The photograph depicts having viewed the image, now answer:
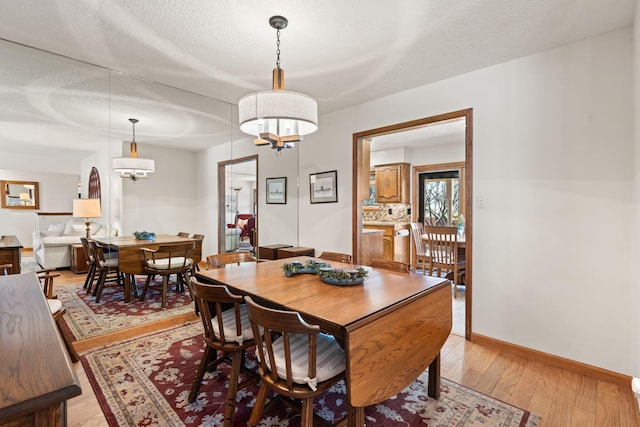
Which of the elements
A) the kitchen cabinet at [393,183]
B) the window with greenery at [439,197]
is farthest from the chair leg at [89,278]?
the window with greenery at [439,197]

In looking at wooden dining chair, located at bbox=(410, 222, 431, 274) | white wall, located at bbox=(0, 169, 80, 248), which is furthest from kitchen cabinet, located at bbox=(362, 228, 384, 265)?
white wall, located at bbox=(0, 169, 80, 248)

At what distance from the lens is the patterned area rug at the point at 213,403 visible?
1665 mm

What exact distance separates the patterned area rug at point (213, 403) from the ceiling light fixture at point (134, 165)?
155 centimetres

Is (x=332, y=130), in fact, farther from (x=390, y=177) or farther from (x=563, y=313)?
(x=563, y=313)

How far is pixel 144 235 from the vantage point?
2.88m

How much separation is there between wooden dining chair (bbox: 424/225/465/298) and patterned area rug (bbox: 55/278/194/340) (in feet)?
10.3

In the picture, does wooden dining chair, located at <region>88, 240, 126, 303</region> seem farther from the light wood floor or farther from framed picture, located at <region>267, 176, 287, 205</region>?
Answer: framed picture, located at <region>267, 176, 287, 205</region>

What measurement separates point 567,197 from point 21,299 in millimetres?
3341

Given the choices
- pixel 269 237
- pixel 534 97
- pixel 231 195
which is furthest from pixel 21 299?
pixel 534 97

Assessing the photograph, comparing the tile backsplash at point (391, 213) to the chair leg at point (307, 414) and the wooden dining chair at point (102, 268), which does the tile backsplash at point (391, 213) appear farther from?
the chair leg at point (307, 414)

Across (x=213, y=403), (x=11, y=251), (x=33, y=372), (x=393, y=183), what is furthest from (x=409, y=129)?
(x=11, y=251)

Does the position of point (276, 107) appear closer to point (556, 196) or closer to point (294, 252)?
point (556, 196)

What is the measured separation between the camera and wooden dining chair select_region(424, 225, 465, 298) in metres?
3.97

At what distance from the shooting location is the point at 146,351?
7.95 ft
